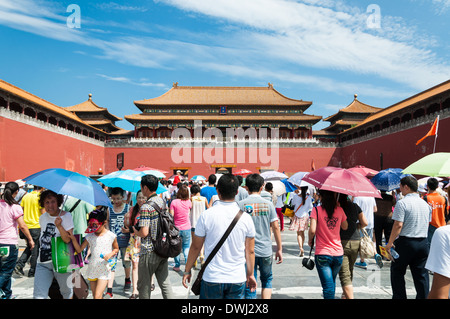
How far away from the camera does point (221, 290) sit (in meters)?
2.13

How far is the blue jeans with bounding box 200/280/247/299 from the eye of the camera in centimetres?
213

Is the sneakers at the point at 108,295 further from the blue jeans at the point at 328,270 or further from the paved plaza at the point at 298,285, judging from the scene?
the blue jeans at the point at 328,270

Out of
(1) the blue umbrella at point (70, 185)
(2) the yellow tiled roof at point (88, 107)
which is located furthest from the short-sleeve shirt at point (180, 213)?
(2) the yellow tiled roof at point (88, 107)

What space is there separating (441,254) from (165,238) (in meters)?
2.13

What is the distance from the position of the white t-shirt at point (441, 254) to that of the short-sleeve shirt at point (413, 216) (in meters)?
1.49

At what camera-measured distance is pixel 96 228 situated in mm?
3090

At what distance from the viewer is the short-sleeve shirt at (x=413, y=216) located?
122 inches

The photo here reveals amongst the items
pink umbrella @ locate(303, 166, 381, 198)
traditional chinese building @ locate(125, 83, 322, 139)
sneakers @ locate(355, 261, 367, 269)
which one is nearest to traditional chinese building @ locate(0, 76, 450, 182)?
traditional chinese building @ locate(125, 83, 322, 139)

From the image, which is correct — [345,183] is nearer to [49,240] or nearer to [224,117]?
[49,240]

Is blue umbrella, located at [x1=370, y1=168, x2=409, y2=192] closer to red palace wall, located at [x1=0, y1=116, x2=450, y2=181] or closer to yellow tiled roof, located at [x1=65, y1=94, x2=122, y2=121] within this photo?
red palace wall, located at [x1=0, y1=116, x2=450, y2=181]

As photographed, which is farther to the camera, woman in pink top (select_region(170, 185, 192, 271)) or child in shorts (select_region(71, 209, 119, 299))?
woman in pink top (select_region(170, 185, 192, 271))

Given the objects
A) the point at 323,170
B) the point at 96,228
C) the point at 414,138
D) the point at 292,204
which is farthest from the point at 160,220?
the point at 414,138

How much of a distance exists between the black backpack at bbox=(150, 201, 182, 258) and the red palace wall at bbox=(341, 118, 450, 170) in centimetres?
1750
